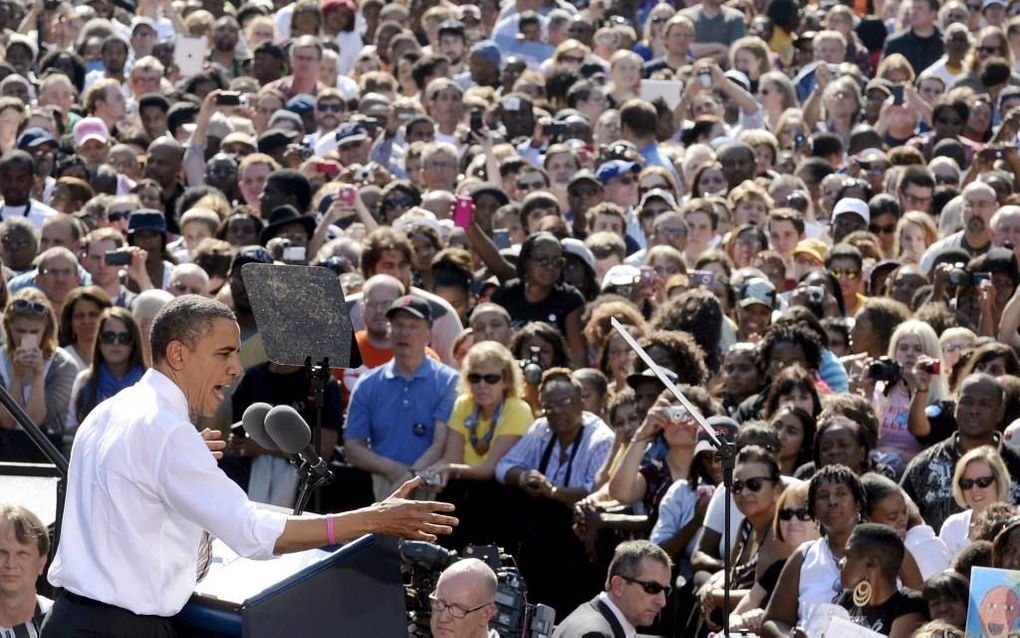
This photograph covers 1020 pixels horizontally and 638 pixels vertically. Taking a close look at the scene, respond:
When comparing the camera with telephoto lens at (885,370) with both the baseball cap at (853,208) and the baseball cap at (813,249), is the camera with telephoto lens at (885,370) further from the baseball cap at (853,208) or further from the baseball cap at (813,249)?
the baseball cap at (853,208)

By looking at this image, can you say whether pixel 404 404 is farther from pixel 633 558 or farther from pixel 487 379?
pixel 633 558

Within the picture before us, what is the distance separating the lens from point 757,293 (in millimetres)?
11656

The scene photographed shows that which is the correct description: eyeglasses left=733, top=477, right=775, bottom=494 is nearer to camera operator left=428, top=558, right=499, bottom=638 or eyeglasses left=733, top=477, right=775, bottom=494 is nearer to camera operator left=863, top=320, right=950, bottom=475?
camera operator left=863, top=320, right=950, bottom=475

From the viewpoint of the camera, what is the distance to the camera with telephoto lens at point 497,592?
7.34 m

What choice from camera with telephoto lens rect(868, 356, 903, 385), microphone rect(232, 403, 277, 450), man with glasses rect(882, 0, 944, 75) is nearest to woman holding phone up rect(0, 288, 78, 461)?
camera with telephoto lens rect(868, 356, 903, 385)

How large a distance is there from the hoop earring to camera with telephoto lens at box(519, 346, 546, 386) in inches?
123

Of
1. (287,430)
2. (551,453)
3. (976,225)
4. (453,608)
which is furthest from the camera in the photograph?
(976,225)

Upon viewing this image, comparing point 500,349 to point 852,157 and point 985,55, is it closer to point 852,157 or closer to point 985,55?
point 852,157

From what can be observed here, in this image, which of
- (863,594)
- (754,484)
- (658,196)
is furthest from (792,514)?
(658,196)

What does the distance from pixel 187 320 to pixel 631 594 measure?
337cm

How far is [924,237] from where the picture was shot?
12875mm

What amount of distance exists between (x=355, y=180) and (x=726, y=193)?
258 centimetres

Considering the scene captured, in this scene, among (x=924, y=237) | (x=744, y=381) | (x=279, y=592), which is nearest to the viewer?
(x=279, y=592)

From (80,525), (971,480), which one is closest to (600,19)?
(971,480)
